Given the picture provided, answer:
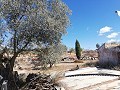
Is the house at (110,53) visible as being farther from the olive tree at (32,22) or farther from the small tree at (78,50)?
the small tree at (78,50)

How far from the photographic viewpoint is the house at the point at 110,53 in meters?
34.7

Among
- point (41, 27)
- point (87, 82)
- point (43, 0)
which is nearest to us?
point (41, 27)

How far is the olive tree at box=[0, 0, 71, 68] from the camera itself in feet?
62.2

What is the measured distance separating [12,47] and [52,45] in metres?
3.69

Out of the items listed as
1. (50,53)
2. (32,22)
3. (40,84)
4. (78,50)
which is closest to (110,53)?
(50,53)

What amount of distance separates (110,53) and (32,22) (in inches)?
801

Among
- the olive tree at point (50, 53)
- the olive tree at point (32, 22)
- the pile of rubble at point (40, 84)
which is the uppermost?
the olive tree at point (32, 22)

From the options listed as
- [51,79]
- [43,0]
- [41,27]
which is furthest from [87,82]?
[43,0]

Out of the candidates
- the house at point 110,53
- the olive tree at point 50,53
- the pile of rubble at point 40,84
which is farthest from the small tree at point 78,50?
the pile of rubble at point 40,84

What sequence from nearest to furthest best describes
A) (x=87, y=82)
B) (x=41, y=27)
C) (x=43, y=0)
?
(x=41, y=27) → (x=43, y=0) → (x=87, y=82)

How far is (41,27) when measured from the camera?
19.1m

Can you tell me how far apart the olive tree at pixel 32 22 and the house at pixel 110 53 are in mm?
16415

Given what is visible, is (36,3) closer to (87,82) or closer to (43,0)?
(43,0)

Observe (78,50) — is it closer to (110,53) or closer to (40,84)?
(110,53)
